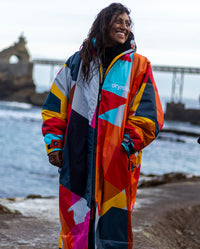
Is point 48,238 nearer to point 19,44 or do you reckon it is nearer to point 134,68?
point 134,68

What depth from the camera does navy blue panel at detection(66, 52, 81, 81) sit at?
7.48ft

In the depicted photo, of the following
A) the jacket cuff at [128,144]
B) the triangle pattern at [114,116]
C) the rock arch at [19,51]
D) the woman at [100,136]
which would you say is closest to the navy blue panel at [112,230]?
the woman at [100,136]

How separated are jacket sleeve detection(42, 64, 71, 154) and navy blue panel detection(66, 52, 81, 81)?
3 cm

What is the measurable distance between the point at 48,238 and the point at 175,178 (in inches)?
171

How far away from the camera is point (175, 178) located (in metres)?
7.31

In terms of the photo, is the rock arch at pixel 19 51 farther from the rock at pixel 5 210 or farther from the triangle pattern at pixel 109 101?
the triangle pattern at pixel 109 101

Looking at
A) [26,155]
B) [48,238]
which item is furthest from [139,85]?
[26,155]

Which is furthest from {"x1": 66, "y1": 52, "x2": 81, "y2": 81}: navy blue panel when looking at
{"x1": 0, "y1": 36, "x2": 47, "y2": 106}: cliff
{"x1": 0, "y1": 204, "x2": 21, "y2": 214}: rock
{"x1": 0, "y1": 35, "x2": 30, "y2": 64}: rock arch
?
{"x1": 0, "y1": 35, "x2": 30, "y2": 64}: rock arch

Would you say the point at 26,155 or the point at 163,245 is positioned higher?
the point at 163,245

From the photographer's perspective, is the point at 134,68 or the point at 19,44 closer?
the point at 134,68

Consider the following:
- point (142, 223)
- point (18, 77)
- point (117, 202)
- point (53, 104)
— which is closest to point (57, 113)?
point (53, 104)

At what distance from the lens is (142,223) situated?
12.7 ft

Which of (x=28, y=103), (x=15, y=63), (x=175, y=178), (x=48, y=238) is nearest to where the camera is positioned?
(x=48, y=238)

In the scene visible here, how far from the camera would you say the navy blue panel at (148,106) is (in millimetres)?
2164
